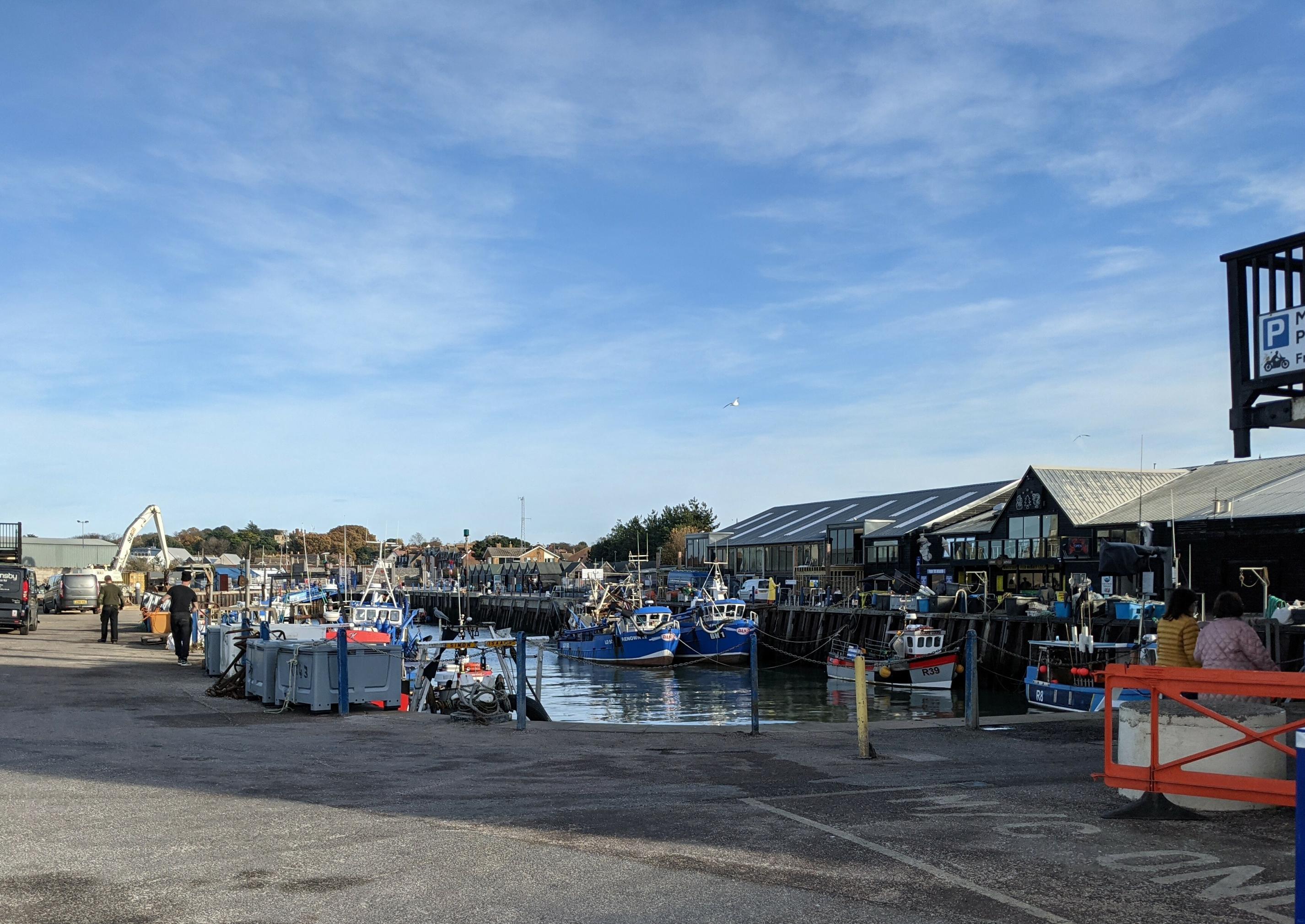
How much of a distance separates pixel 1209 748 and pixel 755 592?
238 feet

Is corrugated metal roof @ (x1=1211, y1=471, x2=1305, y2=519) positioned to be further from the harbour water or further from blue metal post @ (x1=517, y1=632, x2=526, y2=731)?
blue metal post @ (x1=517, y1=632, x2=526, y2=731)

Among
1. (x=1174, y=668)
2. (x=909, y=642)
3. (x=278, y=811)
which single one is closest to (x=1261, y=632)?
(x=909, y=642)

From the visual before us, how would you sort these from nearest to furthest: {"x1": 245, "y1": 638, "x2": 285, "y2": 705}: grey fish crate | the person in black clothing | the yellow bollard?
the yellow bollard < {"x1": 245, "y1": 638, "x2": 285, "y2": 705}: grey fish crate < the person in black clothing

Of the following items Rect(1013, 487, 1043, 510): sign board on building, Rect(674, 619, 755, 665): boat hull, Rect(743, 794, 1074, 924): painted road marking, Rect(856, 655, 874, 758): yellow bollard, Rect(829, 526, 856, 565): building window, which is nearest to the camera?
Rect(743, 794, 1074, 924): painted road marking

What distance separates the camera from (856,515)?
8775 centimetres

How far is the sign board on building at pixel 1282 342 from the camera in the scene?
11.5 metres

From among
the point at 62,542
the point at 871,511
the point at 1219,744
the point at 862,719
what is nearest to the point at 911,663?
the point at 862,719

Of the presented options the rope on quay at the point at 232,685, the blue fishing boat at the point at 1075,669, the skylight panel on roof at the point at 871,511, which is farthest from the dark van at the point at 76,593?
the skylight panel on roof at the point at 871,511

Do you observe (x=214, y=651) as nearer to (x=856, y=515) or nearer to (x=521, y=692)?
(x=521, y=692)

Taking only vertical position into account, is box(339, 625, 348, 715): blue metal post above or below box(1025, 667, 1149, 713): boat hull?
above

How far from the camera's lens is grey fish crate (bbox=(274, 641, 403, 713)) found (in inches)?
668

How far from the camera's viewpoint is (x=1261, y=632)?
116 ft

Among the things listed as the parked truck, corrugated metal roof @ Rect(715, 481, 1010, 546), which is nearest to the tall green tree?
corrugated metal roof @ Rect(715, 481, 1010, 546)

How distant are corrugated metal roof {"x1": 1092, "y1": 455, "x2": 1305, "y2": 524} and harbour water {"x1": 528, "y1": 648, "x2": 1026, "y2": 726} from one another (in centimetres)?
1342
